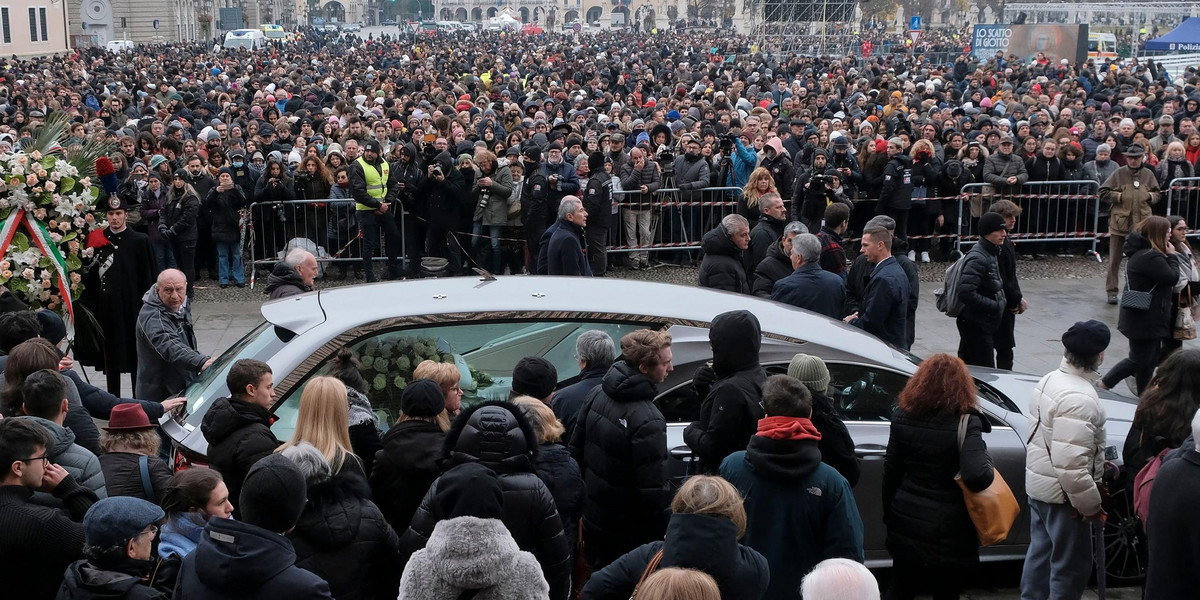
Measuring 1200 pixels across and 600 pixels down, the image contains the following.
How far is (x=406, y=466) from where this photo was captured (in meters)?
4.95

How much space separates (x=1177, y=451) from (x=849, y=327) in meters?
2.32

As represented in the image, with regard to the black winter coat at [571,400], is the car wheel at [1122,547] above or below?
below

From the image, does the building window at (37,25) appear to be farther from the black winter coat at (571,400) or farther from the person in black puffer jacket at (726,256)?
the black winter coat at (571,400)

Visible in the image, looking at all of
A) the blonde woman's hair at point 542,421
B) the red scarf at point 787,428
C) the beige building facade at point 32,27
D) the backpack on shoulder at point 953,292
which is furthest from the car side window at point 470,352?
the beige building facade at point 32,27

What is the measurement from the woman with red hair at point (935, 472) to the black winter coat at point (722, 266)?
3.35 m

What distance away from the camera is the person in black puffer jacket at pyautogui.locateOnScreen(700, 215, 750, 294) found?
8.38 metres

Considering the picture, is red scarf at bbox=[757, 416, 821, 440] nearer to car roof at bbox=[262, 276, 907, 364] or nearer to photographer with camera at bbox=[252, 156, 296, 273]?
car roof at bbox=[262, 276, 907, 364]

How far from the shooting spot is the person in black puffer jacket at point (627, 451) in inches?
200

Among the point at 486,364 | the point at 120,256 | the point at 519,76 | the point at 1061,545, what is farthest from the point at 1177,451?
the point at 519,76

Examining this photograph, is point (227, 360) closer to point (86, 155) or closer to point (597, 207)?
point (86, 155)

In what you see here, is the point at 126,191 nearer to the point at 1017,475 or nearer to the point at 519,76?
the point at 1017,475

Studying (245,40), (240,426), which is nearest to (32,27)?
(245,40)

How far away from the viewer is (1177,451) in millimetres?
4418

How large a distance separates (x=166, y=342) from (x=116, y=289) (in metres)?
1.81
